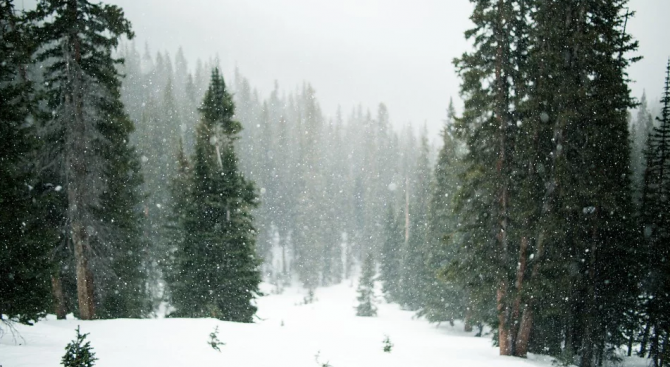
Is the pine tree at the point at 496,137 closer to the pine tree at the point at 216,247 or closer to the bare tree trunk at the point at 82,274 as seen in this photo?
the pine tree at the point at 216,247

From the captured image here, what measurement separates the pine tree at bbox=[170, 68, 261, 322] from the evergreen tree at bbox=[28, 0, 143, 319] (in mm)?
5871

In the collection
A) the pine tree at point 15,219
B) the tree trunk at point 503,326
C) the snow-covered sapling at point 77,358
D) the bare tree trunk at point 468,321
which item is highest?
the pine tree at point 15,219

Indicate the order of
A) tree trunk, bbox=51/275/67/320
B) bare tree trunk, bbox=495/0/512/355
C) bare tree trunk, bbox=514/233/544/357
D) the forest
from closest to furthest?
the forest, bare tree trunk, bbox=514/233/544/357, bare tree trunk, bbox=495/0/512/355, tree trunk, bbox=51/275/67/320

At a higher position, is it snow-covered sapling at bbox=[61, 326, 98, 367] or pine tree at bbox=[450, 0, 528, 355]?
pine tree at bbox=[450, 0, 528, 355]

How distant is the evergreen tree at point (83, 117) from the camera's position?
1354cm

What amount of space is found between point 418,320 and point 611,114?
2526 cm

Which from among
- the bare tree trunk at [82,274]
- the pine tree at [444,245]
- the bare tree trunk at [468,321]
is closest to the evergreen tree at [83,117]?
the bare tree trunk at [82,274]

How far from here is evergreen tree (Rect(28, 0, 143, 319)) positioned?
44.4ft

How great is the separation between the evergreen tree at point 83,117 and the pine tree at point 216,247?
5871 mm

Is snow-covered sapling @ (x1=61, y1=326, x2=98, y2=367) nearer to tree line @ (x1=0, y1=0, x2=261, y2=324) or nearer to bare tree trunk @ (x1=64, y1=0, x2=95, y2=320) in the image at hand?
tree line @ (x1=0, y1=0, x2=261, y2=324)

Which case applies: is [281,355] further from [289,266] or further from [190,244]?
[289,266]

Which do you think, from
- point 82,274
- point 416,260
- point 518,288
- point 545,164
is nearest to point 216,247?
point 82,274

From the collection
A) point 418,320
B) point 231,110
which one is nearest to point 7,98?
point 231,110

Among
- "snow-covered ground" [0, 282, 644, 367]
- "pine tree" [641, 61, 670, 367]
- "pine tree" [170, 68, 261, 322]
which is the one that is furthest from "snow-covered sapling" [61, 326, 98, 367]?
"pine tree" [641, 61, 670, 367]
